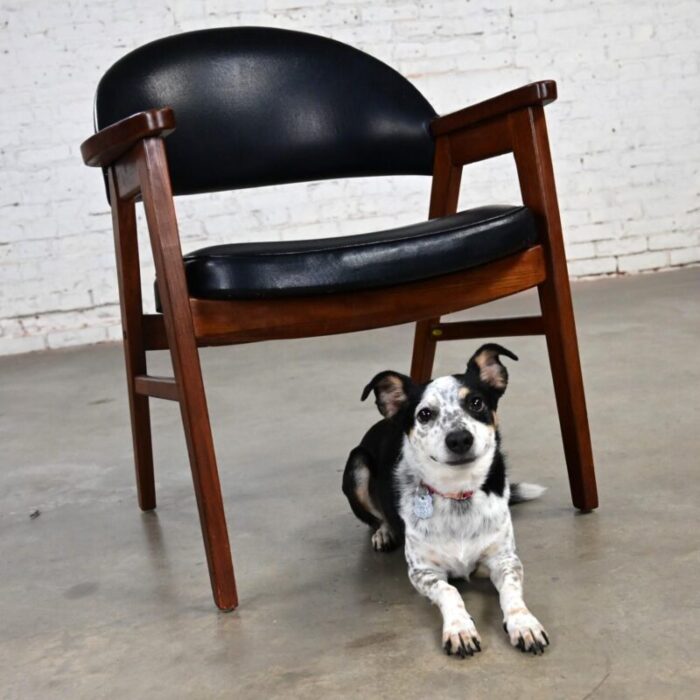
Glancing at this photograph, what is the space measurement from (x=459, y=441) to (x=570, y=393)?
0.40m

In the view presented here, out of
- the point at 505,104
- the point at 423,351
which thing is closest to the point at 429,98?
the point at 423,351

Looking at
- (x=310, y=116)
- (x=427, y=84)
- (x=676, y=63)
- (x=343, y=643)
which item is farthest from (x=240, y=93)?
(x=676, y=63)

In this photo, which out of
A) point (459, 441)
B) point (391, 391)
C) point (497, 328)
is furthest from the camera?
point (497, 328)

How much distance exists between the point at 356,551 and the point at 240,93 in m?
1.06

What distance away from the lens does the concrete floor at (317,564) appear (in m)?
1.29

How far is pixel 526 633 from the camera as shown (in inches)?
51.4

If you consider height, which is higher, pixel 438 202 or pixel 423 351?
pixel 438 202

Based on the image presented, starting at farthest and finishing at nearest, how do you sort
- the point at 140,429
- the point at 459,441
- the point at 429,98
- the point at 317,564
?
the point at 429,98
the point at 140,429
the point at 317,564
the point at 459,441

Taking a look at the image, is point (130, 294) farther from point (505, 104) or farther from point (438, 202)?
point (505, 104)

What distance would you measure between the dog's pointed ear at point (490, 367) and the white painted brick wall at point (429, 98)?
3.29 metres

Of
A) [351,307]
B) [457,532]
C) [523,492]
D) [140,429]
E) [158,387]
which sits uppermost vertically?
[351,307]

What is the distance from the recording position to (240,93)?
7.31 ft

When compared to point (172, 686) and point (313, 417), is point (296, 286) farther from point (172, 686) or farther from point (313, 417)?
point (313, 417)

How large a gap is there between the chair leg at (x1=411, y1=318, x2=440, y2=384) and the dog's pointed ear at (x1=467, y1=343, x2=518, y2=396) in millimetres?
450
